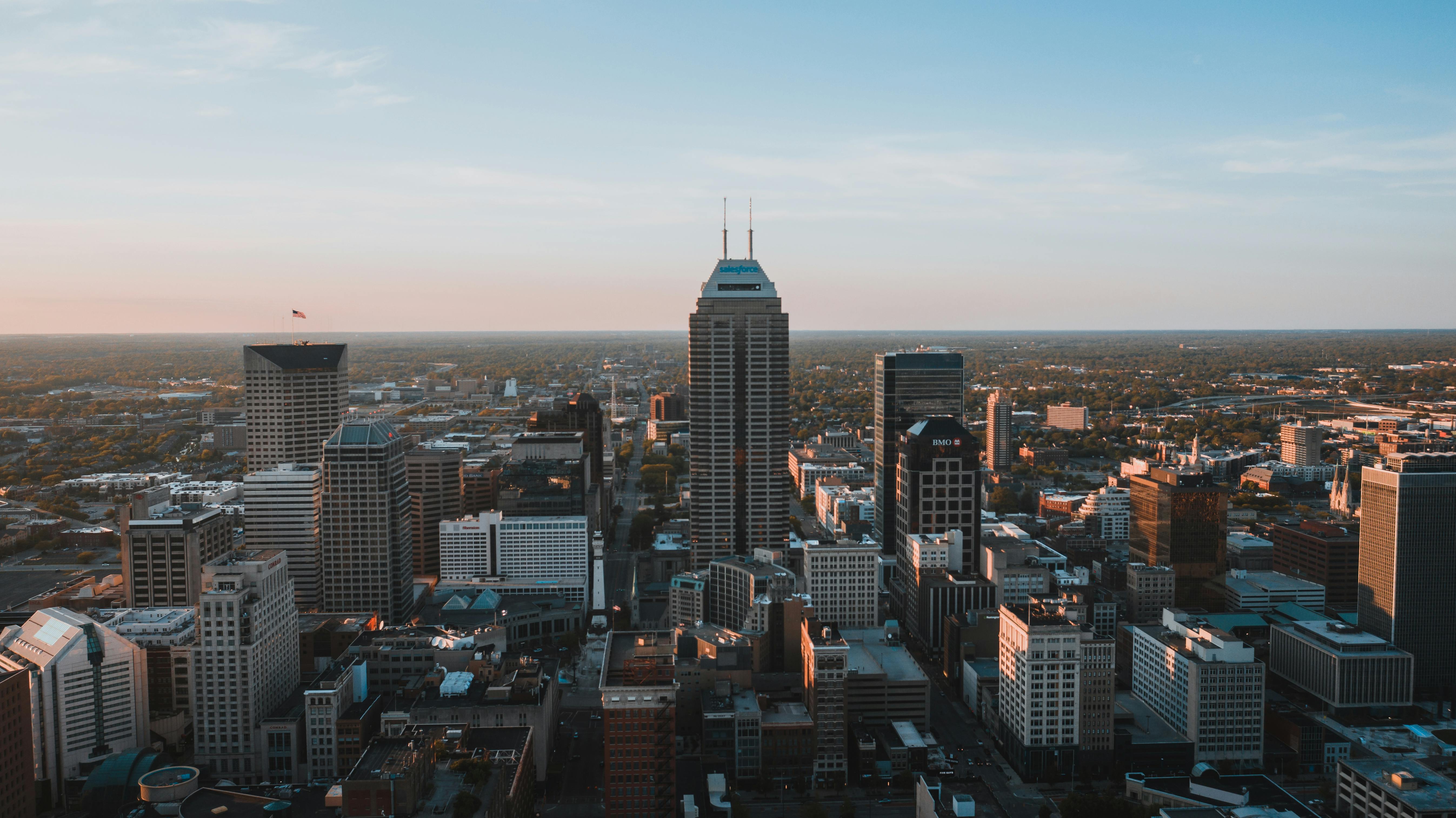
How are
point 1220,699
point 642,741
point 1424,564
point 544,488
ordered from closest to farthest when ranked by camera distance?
point 642,741, point 1220,699, point 1424,564, point 544,488

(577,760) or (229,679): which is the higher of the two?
(229,679)

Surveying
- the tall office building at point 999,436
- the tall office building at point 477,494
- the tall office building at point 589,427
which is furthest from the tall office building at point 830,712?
the tall office building at point 999,436

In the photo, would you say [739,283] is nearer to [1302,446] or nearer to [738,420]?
[738,420]

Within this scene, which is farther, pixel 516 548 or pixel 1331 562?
pixel 516 548

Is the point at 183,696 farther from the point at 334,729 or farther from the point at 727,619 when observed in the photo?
the point at 727,619

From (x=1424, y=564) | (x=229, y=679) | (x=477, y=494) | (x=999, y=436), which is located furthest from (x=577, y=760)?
(x=999, y=436)

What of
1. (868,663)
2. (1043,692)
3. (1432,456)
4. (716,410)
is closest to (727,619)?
(868,663)

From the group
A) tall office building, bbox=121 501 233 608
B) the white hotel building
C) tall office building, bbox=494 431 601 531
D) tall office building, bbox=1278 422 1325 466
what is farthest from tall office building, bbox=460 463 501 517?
tall office building, bbox=1278 422 1325 466
